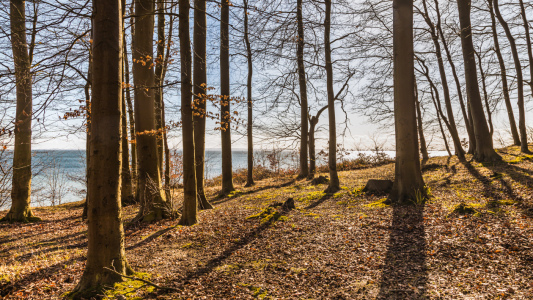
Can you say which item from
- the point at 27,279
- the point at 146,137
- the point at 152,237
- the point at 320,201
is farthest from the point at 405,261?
the point at 146,137

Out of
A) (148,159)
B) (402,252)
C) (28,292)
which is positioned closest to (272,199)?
(148,159)

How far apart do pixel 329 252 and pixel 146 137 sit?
5487 millimetres

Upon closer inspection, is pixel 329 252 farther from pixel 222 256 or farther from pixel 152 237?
pixel 152 237

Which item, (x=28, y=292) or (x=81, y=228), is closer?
(x=28, y=292)

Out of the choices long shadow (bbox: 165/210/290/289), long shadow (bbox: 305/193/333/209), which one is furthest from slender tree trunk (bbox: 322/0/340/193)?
long shadow (bbox: 165/210/290/289)

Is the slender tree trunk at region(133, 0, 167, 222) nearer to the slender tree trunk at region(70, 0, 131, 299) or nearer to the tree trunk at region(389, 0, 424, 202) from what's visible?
the slender tree trunk at region(70, 0, 131, 299)

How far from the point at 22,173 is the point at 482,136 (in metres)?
15.8

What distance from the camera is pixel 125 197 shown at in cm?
1120

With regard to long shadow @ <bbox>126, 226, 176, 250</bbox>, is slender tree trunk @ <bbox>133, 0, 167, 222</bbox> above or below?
above

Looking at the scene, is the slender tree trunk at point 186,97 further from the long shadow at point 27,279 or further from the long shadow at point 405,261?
the long shadow at point 405,261

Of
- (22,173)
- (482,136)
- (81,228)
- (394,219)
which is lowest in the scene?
(81,228)

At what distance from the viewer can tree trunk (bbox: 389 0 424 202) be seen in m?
6.71

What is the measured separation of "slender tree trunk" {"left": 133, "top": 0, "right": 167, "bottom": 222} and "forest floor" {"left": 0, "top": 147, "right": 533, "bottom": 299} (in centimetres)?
61

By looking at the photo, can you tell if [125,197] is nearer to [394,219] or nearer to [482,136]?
[394,219]
